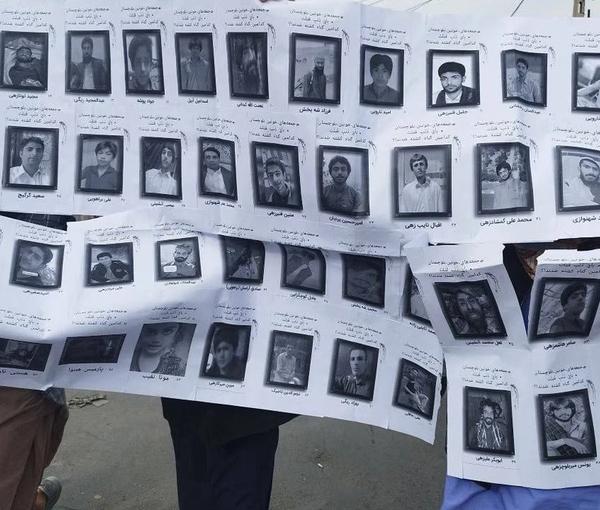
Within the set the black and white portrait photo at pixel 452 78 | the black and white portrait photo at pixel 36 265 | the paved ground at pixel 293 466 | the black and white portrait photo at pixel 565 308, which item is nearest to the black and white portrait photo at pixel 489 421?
the black and white portrait photo at pixel 565 308

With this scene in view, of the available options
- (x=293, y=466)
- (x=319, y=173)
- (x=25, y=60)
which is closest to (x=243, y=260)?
(x=319, y=173)

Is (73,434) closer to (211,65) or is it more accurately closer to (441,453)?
(441,453)

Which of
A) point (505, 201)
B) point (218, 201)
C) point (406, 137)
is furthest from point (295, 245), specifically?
point (505, 201)

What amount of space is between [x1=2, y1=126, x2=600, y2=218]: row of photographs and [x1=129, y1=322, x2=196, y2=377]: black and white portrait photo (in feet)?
0.82

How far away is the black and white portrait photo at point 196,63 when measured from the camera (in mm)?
1556

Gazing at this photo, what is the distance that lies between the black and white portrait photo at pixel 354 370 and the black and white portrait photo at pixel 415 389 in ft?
0.16

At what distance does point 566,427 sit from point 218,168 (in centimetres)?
75

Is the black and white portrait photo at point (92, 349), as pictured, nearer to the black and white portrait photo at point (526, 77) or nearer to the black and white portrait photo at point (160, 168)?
the black and white portrait photo at point (160, 168)

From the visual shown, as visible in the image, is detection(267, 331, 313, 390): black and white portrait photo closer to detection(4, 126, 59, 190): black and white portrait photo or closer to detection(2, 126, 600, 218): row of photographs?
detection(2, 126, 600, 218): row of photographs

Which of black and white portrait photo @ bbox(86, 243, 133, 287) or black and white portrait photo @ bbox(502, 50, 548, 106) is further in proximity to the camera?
black and white portrait photo @ bbox(86, 243, 133, 287)

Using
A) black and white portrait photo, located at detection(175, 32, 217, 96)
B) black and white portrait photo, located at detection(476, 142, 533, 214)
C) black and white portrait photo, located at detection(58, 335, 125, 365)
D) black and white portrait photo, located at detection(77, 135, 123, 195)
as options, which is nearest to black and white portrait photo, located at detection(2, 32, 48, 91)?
black and white portrait photo, located at detection(77, 135, 123, 195)

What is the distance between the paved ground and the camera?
2787mm

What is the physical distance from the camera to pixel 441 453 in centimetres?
303

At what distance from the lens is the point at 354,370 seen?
1.61 metres
